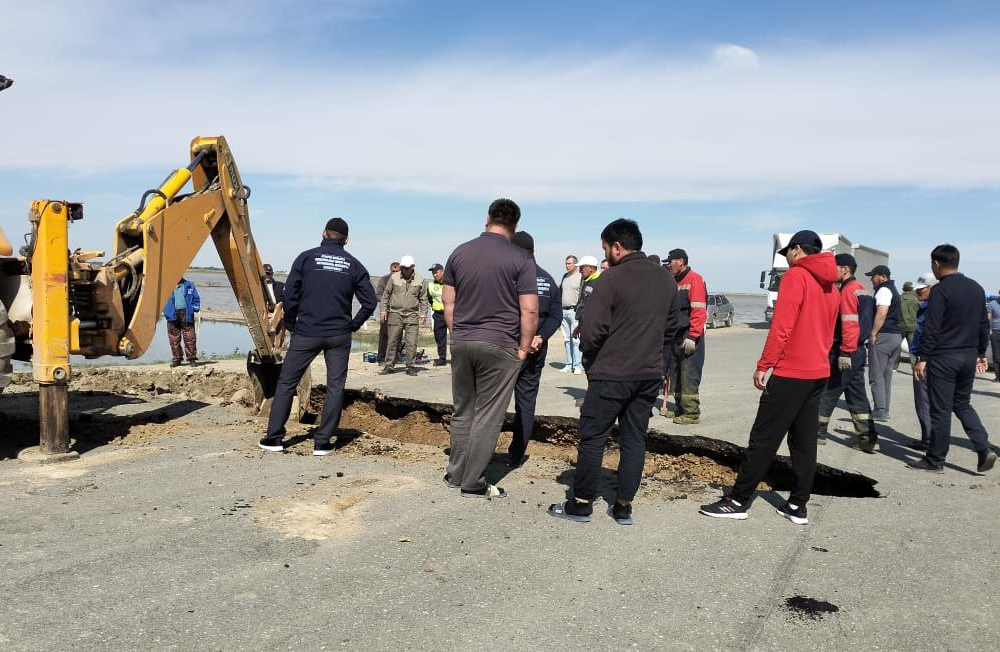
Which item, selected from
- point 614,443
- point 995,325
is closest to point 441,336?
Result: point 614,443

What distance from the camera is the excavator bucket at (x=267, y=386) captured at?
830 cm

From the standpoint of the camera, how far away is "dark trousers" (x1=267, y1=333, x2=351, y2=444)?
21.6ft

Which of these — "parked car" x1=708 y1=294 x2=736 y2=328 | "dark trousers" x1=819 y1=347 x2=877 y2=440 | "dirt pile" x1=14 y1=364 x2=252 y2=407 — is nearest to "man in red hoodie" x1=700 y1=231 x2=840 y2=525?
"dark trousers" x1=819 y1=347 x2=877 y2=440

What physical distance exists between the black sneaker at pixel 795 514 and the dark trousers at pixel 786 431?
0.04 m

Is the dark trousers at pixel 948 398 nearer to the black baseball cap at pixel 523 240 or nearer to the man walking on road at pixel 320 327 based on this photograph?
the black baseball cap at pixel 523 240

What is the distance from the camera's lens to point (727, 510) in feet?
16.6

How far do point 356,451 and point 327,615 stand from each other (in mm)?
3562

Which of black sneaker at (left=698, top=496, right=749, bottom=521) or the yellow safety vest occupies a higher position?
the yellow safety vest

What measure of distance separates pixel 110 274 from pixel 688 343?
5.98 m

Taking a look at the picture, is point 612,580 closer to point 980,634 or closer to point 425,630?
point 425,630

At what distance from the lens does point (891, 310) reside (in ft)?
30.8

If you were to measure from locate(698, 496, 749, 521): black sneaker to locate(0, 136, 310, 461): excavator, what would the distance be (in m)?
5.08

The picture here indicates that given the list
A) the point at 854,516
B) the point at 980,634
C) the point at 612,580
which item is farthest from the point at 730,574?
the point at 854,516

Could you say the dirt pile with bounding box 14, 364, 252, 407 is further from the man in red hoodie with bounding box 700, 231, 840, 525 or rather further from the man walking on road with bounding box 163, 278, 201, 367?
the man in red hoodie with bounding box 700, 231, 840, 525
